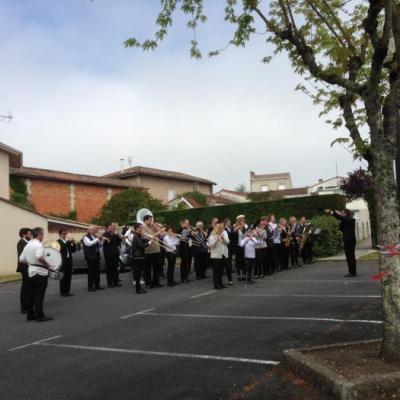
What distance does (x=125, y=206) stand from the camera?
40562 millimetres

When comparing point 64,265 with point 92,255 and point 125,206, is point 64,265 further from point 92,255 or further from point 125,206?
point 125,206

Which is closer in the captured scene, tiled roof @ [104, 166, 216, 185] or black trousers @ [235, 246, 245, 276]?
black trousers @ [235, 246, 245, 276]

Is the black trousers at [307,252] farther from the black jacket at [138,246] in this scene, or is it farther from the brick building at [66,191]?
the brick building at [66,191]

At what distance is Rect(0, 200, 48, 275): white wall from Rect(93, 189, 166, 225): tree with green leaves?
14127mm

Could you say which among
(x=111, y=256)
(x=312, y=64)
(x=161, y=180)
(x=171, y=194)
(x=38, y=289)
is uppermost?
(x=161, y=180)

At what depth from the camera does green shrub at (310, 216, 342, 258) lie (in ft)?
63.7

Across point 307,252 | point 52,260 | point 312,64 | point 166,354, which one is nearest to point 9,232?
point 307,252

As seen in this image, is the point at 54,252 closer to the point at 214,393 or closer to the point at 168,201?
the point at 214,393

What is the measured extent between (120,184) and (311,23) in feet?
146

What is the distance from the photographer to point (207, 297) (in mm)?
11320

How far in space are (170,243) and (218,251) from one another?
249cm

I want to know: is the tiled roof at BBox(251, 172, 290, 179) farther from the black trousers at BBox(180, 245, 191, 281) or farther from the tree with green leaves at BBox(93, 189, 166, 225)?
the black trousers at BBox(180, 245, 191, 281)

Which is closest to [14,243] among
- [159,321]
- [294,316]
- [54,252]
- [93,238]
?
[93,238]

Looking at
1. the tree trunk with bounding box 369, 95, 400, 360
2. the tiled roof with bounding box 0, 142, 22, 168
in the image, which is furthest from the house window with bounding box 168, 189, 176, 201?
the tree trunk with bounding box 369, 95, 400, 360
